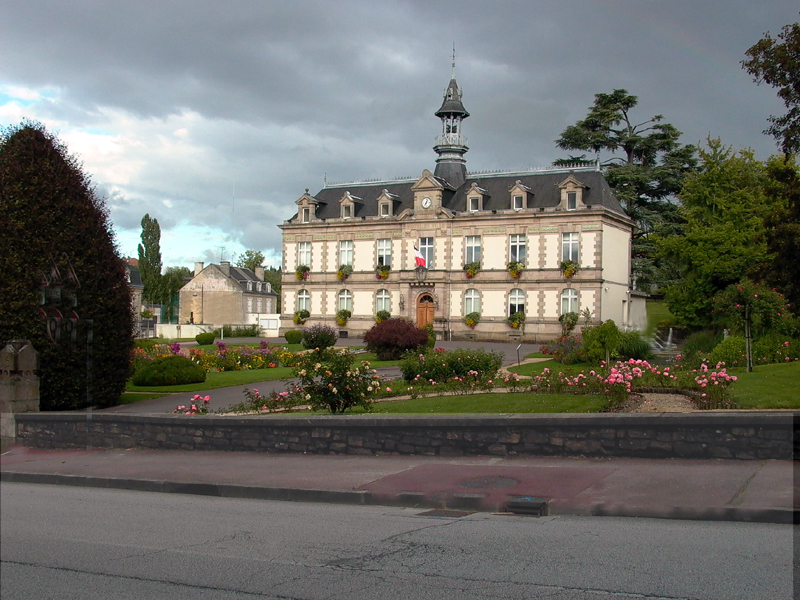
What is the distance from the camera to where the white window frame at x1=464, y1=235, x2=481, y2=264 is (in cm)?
5469

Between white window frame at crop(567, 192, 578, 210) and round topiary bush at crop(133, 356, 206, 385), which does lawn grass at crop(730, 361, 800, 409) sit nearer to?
round topiary bush at crop(133, 356, 206, 385)

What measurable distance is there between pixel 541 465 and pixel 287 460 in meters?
4.32

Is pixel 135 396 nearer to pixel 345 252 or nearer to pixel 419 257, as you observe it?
pixel 419 257

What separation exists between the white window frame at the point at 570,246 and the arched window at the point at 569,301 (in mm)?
2134

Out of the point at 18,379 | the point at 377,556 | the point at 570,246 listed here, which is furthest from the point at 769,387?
the point at 570,246

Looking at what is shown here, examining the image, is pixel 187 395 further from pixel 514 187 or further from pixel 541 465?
pixel 514 187

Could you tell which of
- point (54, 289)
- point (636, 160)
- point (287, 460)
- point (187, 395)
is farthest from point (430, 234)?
point (287, 460)

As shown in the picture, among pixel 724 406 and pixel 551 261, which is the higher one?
pixel 551 261

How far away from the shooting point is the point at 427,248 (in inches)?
2208

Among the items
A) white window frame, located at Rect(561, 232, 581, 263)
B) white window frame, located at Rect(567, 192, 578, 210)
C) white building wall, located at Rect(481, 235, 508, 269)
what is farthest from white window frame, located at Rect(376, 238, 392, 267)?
white window frame, located at Rect(567, 192, 578, 210)

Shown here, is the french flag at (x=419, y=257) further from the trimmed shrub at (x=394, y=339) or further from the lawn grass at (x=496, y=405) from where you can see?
the lawn grass at (x=496, y=405)

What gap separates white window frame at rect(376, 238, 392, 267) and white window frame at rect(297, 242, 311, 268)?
20.4 ft

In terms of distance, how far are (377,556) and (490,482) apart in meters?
3.47

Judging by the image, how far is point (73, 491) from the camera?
11.4m
